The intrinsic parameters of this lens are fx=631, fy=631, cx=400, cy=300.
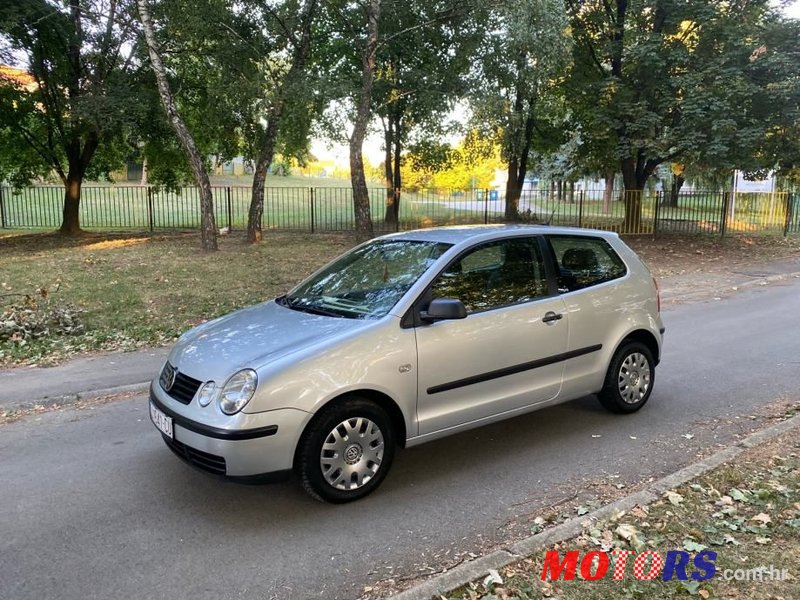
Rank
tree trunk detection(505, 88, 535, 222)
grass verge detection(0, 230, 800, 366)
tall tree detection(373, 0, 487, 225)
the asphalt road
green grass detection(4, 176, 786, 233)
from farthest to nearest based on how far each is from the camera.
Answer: tree trunk detection(505, 88, 535, 222)
green grass detection(4, 176, 786, 233)
tall tree detection(373, 0, 487, 225)
grass verge detection(0, 230, 800, 366)
the asphalt road

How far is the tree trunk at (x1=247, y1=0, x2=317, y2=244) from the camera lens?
15019 mm

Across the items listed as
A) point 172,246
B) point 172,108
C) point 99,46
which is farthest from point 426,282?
point 99,46

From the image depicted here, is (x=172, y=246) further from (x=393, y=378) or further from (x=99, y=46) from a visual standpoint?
(x=393, y=378)

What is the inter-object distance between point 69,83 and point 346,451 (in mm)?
19851

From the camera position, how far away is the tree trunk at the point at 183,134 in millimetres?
13788

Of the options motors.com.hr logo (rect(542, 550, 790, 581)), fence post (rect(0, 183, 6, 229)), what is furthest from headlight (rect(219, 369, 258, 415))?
fence post (rect(0, 183, 6, 229))

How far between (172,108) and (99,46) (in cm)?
626

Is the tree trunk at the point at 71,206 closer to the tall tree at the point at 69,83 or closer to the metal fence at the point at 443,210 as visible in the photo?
the tall tree at the point at 69,83

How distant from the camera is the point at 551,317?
477 cm

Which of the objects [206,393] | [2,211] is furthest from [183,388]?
[2,211]

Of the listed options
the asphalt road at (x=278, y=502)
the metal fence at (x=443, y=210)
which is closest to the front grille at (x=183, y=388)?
the asphalt road at (x=278, y=502)

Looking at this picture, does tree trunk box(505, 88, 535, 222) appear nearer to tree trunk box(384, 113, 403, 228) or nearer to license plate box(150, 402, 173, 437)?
tree trunk box(384, 113, 403, 228)

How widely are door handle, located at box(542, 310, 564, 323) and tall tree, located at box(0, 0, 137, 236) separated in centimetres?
1550

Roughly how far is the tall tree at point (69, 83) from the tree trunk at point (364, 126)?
22.8ft
